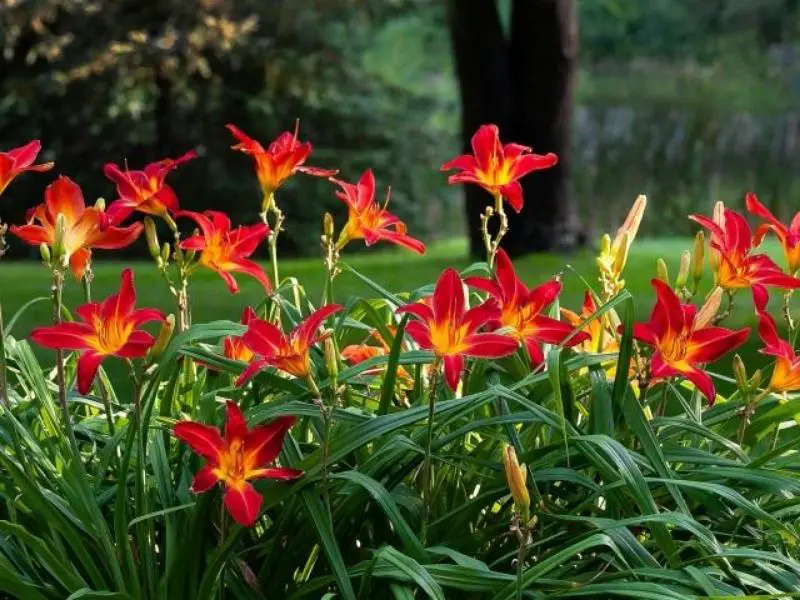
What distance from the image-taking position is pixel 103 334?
1458 millimetres

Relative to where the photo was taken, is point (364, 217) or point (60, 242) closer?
point (60, 242)

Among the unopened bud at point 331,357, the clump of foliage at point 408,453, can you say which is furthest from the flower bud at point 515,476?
the unopened bud at point 331,357

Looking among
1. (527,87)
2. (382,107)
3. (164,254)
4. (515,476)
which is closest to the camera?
(515,476)

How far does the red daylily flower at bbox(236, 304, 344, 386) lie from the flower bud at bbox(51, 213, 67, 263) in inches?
9.1

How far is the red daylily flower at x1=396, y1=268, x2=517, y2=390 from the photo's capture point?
4.47 feet

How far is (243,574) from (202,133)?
1138 cm

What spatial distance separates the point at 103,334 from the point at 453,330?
39 centimetres

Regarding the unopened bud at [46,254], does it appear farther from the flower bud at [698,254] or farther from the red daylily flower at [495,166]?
the flower bud at [698,254]

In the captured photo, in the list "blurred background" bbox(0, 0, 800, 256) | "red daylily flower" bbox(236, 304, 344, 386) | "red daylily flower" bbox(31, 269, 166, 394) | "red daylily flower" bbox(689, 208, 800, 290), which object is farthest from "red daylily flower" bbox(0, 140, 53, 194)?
"blurred background" bbox(0, 0, 800, 256)

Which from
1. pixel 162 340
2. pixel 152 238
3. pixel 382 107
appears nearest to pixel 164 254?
pixel 152 238

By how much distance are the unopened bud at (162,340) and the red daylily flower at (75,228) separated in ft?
0.47

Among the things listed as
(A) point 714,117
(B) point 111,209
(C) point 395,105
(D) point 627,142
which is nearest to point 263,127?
(C) point 395,105

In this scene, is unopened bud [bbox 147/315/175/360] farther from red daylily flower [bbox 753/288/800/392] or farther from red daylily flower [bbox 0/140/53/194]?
red daylily flower [bbox 753/288/800/392]

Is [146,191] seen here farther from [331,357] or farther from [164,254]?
[331,357]
